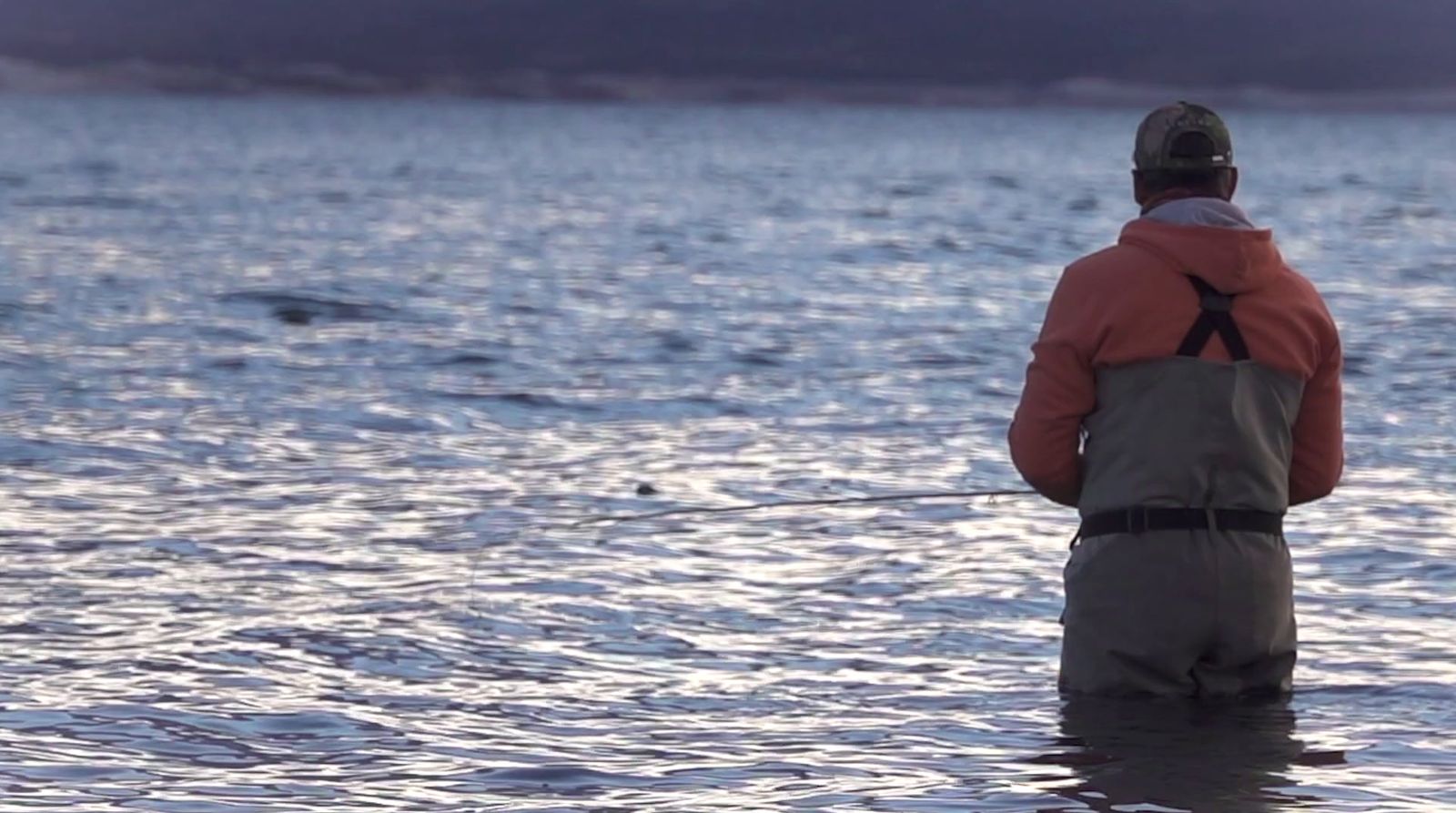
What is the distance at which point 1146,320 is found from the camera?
5406mm

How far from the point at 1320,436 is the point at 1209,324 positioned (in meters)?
0.51

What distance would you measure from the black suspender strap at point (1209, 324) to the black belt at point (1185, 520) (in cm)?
39

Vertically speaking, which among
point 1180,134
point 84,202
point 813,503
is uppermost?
point 1180,134

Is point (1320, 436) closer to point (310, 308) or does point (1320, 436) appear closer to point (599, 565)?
point (599, 565)

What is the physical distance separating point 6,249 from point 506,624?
23.5 meters

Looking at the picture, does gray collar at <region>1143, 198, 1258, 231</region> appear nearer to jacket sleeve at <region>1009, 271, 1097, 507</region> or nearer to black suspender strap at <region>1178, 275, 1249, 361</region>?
black suspender strap at <region>1178, 275, 1249, 361</region>

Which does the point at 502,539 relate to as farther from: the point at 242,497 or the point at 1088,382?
the point at 1088,382

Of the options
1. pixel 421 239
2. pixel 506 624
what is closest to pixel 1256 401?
pixel 506 624

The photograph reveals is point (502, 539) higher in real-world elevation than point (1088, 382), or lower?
lower

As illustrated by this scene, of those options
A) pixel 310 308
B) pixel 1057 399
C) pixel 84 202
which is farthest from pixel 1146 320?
pixel 84 202

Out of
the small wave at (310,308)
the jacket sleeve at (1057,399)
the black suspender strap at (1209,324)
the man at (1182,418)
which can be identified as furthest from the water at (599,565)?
the black suspender strap at (1209,324)

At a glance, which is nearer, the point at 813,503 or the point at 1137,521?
the point at 1137,521

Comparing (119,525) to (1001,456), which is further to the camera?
(1001,456)

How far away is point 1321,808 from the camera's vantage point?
19.5 feet
